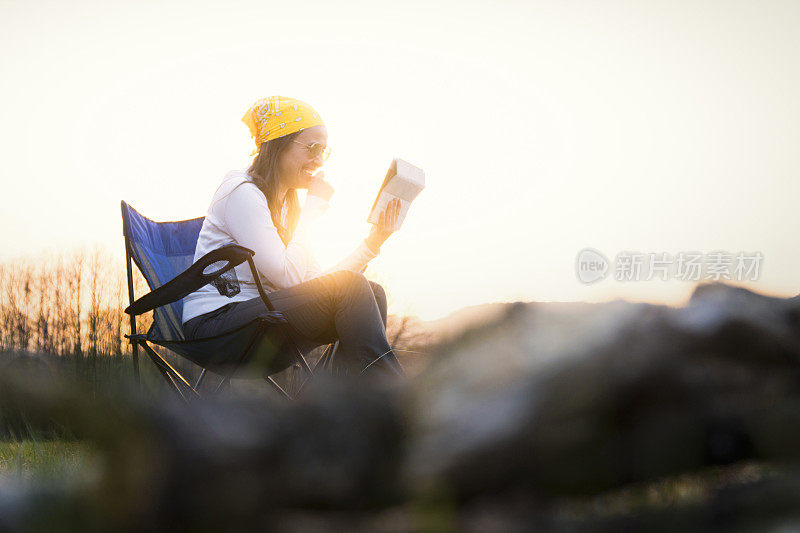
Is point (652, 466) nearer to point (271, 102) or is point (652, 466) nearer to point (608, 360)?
point (608, 360)

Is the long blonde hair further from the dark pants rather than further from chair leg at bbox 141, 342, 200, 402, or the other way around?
chair leg at bbox 141, 342, 200, 402

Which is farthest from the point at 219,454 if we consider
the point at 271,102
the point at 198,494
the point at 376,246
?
the point at 271,102

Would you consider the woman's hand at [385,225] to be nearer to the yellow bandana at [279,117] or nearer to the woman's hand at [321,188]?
the yellow bandana at [279,117]

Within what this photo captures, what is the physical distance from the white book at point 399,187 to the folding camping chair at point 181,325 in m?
0.69

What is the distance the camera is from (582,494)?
0.20 metres

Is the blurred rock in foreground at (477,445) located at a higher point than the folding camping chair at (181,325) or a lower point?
higher

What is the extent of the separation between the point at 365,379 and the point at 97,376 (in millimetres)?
103

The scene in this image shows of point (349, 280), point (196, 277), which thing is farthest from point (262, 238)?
point (349, 280)

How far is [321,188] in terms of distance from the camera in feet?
11.9

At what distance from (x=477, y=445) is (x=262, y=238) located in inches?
106

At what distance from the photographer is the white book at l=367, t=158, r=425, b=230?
3.01 m

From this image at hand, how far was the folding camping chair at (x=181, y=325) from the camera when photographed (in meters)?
2.60

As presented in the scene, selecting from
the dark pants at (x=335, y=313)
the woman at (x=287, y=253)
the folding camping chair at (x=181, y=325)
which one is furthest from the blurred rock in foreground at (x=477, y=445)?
the dark pants at (x=335, y=313)

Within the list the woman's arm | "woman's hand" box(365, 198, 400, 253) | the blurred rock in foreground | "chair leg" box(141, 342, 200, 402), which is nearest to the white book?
"woman's hand" box(365, 198, 400, 253)
